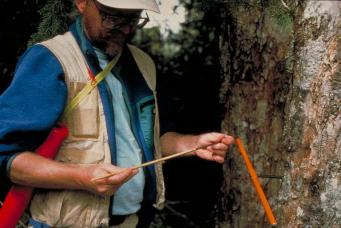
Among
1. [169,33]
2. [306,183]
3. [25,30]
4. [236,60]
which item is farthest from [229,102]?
[169,33]

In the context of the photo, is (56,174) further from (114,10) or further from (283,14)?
(283,14)

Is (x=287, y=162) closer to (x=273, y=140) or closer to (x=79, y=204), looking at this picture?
(x=79, y=204)

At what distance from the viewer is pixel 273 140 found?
12.5 ft

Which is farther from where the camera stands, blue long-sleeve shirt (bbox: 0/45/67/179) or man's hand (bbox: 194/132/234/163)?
man's hand (bbox: 194/132/234/163)

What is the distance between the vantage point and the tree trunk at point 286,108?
2227mm

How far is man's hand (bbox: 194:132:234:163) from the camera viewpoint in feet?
8.93

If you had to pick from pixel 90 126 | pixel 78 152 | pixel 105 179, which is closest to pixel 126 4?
pixel 90 126

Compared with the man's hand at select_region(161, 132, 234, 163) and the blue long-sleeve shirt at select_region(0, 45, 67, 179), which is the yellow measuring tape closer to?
the blue long-sleeve shirt at select_region(0, 45, 67, 179)

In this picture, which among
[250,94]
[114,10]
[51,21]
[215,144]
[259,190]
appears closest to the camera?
[259,190]

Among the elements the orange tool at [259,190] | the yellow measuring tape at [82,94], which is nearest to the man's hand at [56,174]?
the yellow measuring tape at [82,94]

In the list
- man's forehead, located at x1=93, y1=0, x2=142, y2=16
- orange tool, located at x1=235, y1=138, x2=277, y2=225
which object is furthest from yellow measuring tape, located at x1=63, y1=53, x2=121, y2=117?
orange tool, located at x1=235, y1=138, x2=277, y2=225

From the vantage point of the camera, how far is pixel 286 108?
2.79m

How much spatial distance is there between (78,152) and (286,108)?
3.29ft

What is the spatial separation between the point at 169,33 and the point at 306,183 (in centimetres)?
386
